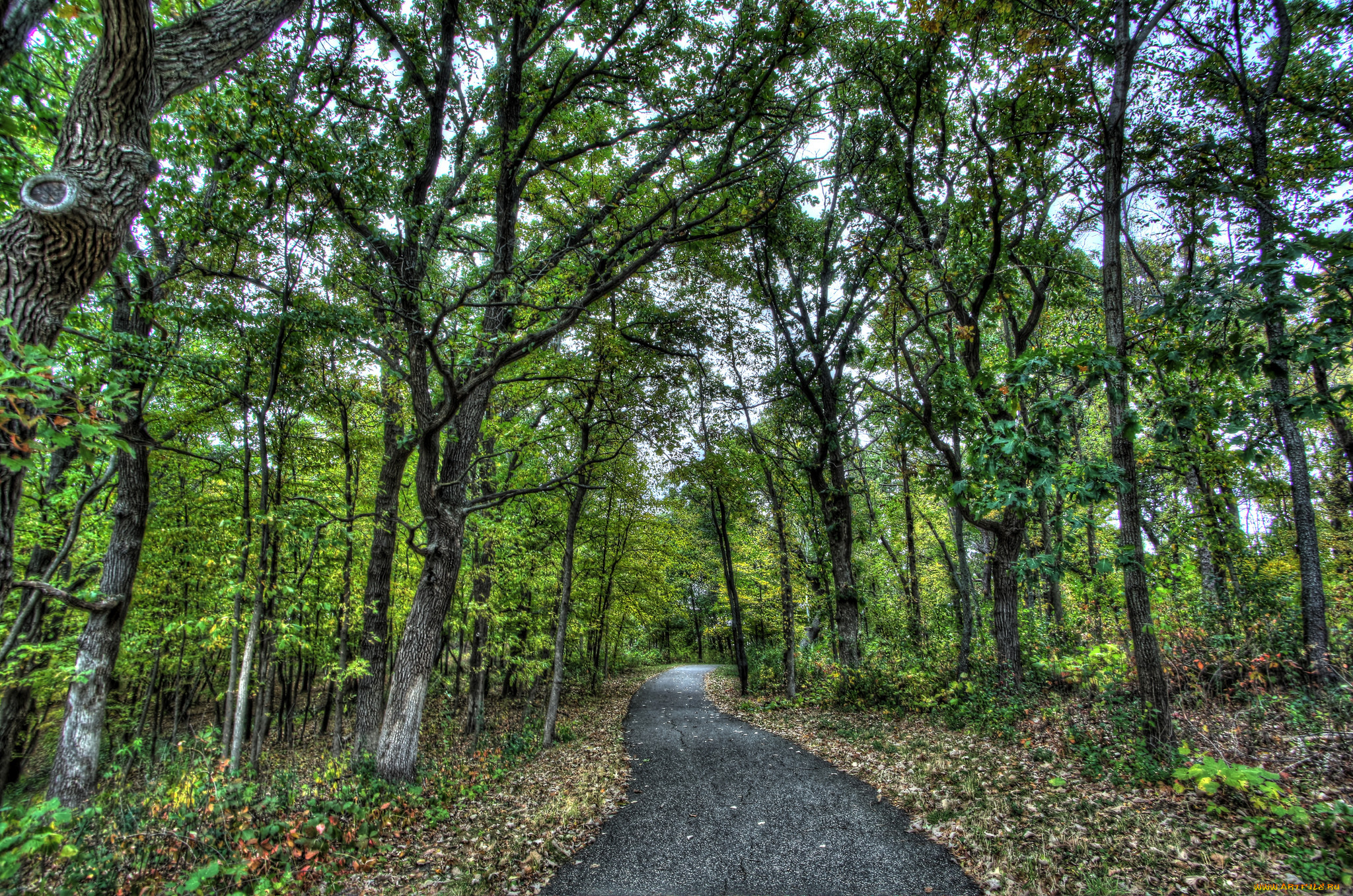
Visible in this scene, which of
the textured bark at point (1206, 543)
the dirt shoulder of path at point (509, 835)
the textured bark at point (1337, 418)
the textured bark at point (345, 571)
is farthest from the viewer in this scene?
the textured bark at point (345, 571)

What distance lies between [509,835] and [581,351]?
26.6 ft

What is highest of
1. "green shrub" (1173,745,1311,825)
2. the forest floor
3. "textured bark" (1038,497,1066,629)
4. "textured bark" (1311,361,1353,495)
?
"textured bark" (1311,361,1353,495)

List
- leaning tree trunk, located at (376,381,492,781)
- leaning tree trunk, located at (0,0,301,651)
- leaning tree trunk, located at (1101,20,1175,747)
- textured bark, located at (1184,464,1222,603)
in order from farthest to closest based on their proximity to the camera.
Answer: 1. textured bark, located at (1184,464,1222,603)
2. leaning tree trunk, located at (376,381,492,781)
3. leaning tree trunk, located at (1101,20,1175,747)
4. leaning tree trunk, located at (0,0,301,651)

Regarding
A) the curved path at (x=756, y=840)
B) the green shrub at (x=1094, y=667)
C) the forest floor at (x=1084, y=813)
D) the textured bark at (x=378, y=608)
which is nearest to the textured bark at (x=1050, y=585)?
the green shrub at (x=1094, y=667)

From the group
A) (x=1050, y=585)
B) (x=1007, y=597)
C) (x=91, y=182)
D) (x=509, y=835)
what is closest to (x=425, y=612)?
(x=509, y=835)

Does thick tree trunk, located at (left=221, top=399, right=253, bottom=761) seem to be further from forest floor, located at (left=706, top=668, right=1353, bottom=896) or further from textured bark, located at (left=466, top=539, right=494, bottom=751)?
forest floor, located at (left=706, top=668, right=1353, bottom=896)

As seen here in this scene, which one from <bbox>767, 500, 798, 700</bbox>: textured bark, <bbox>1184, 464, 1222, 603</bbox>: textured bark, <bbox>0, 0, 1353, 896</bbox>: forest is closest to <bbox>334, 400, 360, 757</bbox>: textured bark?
<bbox>0, 0, 1353, 896</bbox>: forest

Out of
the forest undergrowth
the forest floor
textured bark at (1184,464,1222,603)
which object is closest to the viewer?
the forest floor

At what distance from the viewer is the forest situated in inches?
156

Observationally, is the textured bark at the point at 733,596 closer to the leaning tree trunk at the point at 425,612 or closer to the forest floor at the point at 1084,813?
the forest floor at the point at 1084,813

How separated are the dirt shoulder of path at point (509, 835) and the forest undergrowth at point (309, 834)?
0.06 feet

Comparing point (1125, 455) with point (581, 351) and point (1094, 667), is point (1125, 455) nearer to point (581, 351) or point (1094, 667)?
point (1094, 667)

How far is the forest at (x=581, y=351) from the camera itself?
3.96 metres

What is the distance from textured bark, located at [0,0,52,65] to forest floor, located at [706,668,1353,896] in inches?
341
